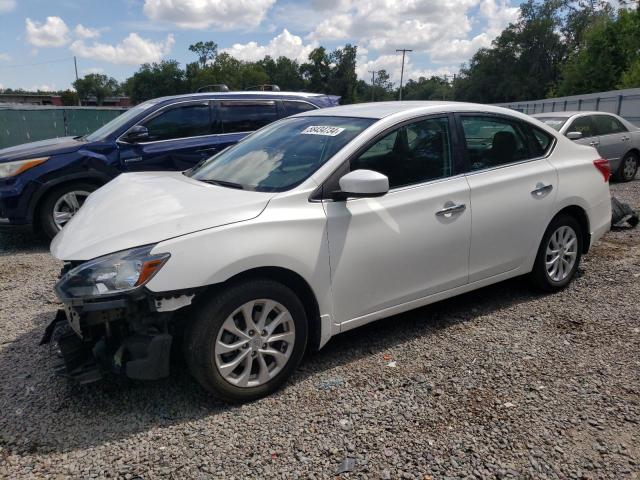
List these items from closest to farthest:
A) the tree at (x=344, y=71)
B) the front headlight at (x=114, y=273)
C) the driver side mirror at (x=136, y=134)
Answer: the front headlight at (x=114, y=273)
the driver side mirror at (x=136, y=134)
the tree at (x=344, y=71)

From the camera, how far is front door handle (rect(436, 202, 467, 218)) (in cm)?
362

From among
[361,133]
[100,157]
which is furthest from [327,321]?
[100,157]

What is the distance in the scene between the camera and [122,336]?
2.79m

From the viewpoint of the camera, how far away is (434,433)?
108 inches

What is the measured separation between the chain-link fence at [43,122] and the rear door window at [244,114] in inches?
445

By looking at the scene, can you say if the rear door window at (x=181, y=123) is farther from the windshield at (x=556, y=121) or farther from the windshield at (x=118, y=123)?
the windshield at (x=556, y=121)

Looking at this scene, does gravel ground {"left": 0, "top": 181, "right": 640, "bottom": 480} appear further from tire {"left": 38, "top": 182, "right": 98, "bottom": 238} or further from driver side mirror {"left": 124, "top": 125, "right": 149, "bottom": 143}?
driver side mirror {"left": 124, "top": 125, "right": 149, "bottom": 143}

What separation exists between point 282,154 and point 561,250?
104 inches

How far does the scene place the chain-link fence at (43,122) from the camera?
1552 cm

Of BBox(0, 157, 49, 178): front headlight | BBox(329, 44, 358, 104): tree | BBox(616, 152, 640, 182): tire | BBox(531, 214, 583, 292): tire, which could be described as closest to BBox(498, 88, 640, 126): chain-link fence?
BBox(616, 152, 640, 182): tire

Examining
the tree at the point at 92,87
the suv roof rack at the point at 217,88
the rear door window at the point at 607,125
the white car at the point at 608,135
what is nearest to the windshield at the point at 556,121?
the white car at the point at 608,135

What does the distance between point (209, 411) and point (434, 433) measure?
1.25m

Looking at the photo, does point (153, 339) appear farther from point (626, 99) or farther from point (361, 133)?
point (626, 99)

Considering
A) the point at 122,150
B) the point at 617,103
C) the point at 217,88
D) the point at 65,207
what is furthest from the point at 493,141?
the point at 617,103
